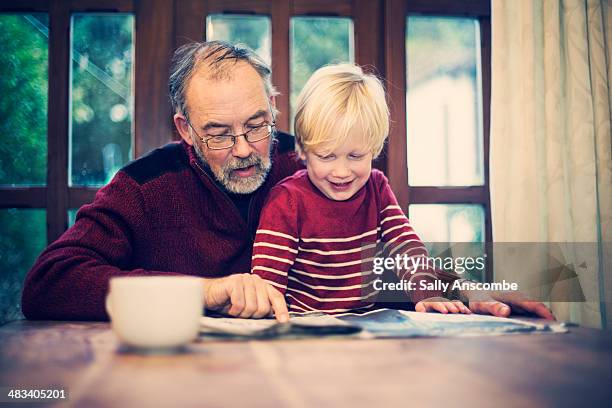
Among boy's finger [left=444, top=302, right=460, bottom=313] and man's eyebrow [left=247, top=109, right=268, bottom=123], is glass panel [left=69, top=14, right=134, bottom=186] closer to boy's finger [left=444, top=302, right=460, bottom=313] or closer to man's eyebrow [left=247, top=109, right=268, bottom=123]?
man's eyebrow [left=247, top=109, right=268, bottom=123]

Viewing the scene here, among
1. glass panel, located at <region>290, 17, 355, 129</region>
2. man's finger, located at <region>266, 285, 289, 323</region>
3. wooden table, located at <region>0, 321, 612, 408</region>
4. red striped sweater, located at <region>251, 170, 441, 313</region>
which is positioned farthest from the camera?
glass panel, located at <region>290, 17, 355, 129</region>

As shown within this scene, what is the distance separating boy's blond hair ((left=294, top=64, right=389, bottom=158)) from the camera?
4.55ft

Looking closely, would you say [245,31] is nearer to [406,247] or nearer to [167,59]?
[167,59]

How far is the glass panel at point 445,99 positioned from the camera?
2307 mm

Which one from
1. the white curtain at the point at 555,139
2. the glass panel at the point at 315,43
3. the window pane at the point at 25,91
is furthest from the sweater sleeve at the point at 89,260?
the white curtain at the point at 555,139

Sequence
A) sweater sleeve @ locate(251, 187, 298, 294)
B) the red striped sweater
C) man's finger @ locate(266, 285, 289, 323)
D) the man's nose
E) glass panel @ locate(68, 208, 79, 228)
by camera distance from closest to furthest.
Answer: man's finger @ locate(266, 285, 289, 323)
sweater sleeve @ locate(251, 187, 298, 294)
the red striped sweater
the man's nose
glass panel @ locate(68, 208, 79, 228)

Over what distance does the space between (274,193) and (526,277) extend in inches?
41.1

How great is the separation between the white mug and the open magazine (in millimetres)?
129

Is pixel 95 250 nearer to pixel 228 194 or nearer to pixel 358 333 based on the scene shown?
pixel 228 194

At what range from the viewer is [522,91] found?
2.05 metres

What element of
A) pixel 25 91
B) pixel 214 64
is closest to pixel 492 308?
pixel 214 64

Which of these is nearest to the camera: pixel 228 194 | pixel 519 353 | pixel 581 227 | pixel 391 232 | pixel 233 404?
pixel 233 404

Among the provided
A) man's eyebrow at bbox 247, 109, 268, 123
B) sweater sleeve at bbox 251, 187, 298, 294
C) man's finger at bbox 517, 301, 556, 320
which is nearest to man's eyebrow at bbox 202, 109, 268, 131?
man's eyebrow at bbox 247, 109, 268, 123

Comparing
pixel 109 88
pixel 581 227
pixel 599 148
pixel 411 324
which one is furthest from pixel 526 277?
pixel 109 88
